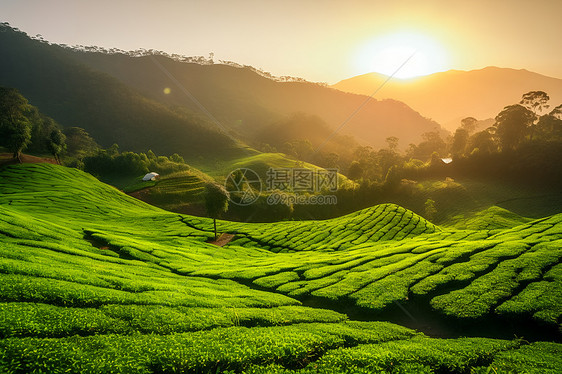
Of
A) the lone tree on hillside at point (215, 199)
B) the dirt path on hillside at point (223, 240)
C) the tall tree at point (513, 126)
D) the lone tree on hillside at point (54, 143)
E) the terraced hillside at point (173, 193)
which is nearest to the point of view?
the lone tree on hillside at point (215, 199)

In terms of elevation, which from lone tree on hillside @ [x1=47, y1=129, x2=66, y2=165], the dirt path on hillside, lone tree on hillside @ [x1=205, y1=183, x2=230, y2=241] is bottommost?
the dirt path on hillside

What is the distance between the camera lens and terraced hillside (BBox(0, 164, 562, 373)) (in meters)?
11.4

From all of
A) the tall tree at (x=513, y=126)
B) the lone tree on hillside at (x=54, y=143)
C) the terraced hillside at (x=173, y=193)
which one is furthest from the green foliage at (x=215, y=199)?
the tall tree at (x=513, y=126)

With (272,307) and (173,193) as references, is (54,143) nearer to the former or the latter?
(173,193)

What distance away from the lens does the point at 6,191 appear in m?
65.5

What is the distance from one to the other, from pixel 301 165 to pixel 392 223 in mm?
106774

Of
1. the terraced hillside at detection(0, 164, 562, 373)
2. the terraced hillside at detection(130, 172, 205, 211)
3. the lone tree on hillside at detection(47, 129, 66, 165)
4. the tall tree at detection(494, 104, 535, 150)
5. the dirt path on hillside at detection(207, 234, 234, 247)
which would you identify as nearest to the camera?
the terraced hillside at detection(0, 164, 562, 373)

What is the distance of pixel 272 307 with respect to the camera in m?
20.9

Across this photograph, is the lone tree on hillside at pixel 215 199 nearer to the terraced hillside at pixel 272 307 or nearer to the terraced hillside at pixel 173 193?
the terraced hillside at pixel 272 307

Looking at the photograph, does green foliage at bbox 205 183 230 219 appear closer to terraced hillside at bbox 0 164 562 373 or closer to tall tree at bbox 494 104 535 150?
terraced hillside at bbox 0 164 562 373

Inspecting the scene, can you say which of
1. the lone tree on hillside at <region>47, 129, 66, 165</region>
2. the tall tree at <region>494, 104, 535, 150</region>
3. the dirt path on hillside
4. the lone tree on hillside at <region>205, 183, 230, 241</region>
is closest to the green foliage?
the lone tree on hillside at <region>205, 183, 230, 241</region>

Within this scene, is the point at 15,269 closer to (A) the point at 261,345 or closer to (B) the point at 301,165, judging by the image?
(A) the point at 261,345

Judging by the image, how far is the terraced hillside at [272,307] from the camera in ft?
37.4

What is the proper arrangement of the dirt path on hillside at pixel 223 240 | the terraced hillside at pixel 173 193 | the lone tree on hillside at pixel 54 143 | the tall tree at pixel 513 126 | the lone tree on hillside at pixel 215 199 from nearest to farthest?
→ the lone tree on hillside at pixel 215 199
the dirt path on hillside at pixel 223 240
the lone tree on hillside at pixel 54 143
the terraced hillside at pixel 173 193
the tall tree at pixel 513 126
